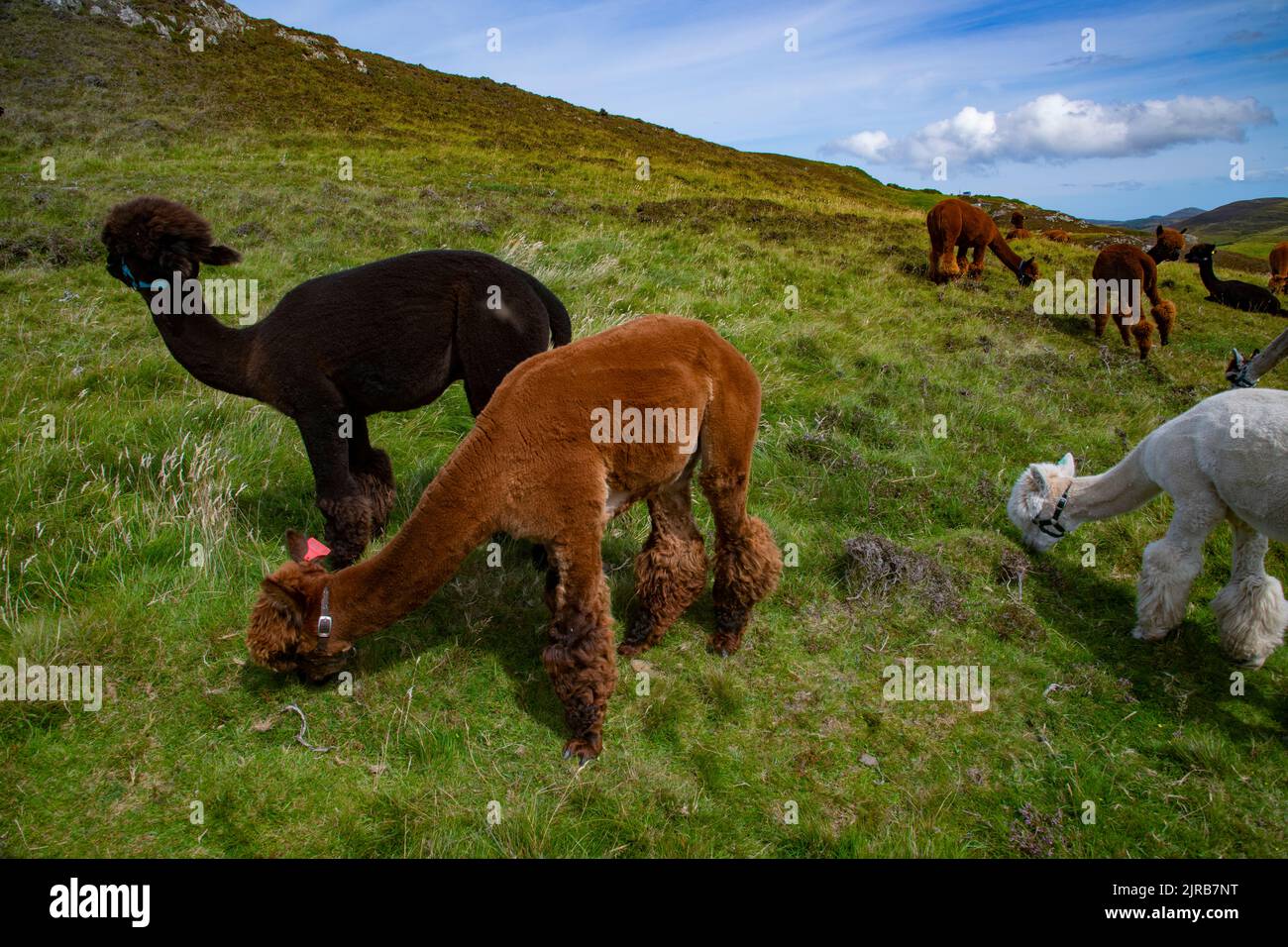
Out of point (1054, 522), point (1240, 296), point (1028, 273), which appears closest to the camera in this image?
point (1054, 522)

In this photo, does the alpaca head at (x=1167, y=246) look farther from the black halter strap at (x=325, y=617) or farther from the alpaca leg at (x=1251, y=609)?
the black halter strap at (x=325, y=617)

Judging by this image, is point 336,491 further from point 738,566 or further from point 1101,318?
point 1101,318

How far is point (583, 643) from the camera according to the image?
12.3 ft

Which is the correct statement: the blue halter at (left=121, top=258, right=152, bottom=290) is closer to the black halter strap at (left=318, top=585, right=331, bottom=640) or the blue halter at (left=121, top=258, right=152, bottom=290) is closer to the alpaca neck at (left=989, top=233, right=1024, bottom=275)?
the black halter strap at (left=318, top=585, right=331, bottom=640)

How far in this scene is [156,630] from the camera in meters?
4.23

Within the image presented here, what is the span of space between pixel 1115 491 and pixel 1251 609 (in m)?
1.17

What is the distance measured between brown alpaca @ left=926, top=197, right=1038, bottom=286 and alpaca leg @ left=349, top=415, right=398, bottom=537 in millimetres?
13365

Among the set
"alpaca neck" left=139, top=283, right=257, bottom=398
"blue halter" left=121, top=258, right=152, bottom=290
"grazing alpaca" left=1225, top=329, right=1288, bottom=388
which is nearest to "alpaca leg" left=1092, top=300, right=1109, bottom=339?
"grazing alpaca" left=1225, top=329, right=1288, bottom=388

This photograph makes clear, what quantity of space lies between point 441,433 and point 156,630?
308 cm

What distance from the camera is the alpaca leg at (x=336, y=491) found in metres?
4.53

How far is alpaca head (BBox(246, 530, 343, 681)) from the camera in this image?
11.2 feet

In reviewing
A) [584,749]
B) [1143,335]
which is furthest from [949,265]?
[584,749]
